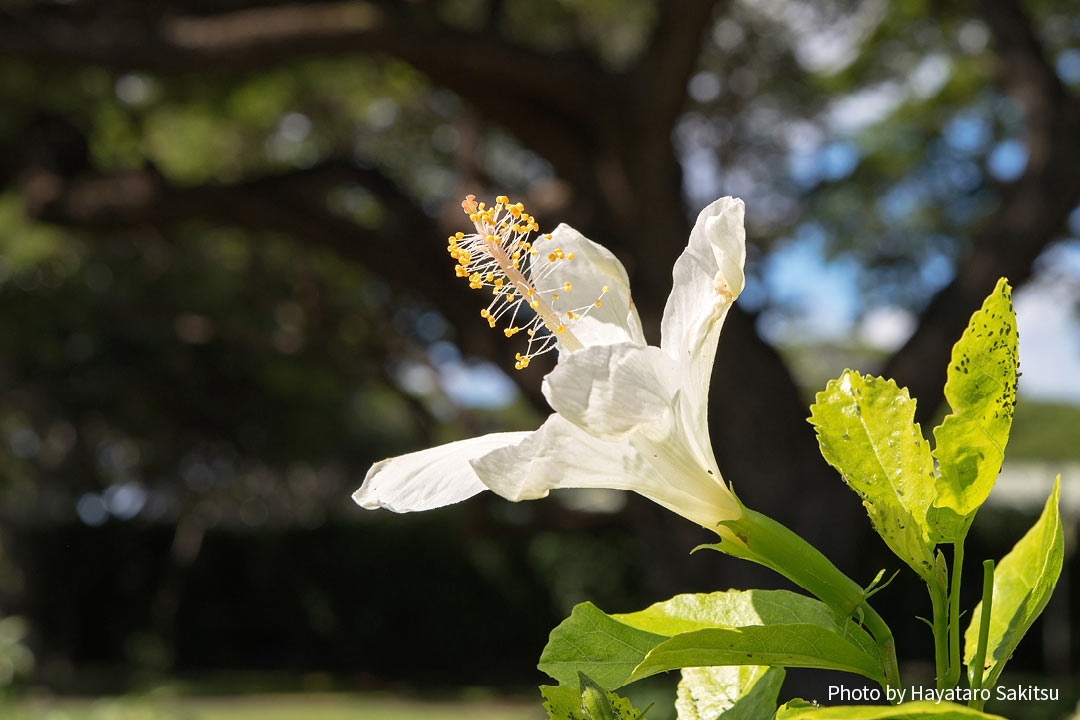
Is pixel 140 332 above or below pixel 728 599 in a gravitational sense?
above

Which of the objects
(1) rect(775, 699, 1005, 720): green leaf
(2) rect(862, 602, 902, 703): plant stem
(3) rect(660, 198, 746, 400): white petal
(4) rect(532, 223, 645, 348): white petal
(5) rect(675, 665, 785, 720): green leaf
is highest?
(4) rect(532, 223, 645, 348): white petal

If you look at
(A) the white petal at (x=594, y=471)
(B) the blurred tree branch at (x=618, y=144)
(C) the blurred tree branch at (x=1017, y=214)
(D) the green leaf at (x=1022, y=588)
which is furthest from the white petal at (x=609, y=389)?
(C) the blurred tree branch at (x=1017, y=214)

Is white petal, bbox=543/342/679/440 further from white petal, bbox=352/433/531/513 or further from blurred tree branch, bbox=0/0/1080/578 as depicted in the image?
blurred tree branch, bbox=0/0/1080/578

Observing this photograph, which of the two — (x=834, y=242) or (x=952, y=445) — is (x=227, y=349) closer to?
(x=834, y=242)

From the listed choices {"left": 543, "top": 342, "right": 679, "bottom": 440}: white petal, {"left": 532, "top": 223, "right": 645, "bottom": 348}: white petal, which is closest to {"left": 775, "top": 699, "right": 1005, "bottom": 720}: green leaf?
{"left": 543, "top": 342, "right": 679, "bottom": 440}: white petal

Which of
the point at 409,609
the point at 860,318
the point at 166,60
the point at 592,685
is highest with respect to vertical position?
the point at 860,318

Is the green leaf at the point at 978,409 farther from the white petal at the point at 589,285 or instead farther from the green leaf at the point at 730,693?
the white petal at the point at 589,285

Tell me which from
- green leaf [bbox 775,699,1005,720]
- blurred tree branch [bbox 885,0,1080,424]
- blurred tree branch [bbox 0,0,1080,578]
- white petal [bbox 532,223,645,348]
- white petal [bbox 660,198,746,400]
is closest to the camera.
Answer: green leaf [bbox 775,699,1005,720]

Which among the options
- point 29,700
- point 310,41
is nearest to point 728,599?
point 310,41
